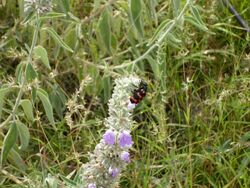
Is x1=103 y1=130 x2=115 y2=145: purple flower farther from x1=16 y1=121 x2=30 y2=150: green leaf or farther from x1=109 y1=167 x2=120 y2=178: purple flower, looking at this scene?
x1=16 y1=121 x2=30 y2=150: green leaf

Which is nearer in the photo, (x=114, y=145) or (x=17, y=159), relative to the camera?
(x=114, y=145)

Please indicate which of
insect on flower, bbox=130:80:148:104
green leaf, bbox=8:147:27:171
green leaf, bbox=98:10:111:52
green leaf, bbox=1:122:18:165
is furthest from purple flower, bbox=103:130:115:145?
green leaf, bbox=98:10:111:52

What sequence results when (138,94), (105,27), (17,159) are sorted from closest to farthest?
(138,94) → (17,159) → (105,27)

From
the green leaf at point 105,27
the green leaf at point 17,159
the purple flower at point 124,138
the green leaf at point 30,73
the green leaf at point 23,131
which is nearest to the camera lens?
the purple flower at point 124,138

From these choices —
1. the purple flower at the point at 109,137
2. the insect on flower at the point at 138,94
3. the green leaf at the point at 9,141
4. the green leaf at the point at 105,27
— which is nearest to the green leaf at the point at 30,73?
the green leaf at the point at 9,141

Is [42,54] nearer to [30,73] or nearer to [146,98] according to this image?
[30,73]

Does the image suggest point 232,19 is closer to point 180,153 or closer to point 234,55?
point 234,55

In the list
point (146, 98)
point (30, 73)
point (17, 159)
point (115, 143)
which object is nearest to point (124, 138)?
point (115, 143)

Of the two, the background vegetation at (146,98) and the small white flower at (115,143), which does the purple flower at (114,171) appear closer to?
the small white flower at (115,143)
